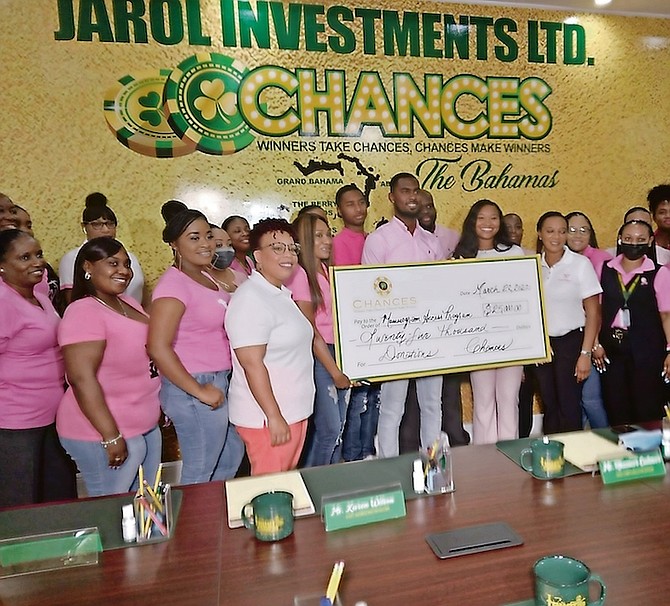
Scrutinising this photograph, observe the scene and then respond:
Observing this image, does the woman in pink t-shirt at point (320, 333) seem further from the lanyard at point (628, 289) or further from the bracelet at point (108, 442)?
the lanyard at point (628, 289)

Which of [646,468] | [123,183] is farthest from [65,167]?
[646,468]

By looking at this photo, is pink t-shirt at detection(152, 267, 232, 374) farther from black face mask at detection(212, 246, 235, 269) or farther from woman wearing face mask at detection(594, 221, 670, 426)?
woman wearing face mask at detection(594, 221, 670, 426)

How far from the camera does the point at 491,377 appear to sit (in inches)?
130

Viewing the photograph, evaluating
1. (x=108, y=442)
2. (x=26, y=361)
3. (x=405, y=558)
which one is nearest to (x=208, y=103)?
(x=26, y=361)

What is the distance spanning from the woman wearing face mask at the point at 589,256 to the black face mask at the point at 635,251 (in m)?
0.09

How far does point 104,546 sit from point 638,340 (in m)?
3.08

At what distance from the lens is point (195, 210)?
2930 mm

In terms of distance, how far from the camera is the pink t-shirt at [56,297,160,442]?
2.24 metres

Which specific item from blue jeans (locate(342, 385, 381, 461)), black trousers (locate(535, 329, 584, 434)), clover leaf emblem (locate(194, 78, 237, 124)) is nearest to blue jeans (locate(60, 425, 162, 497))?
blue jeans (locate(342, 385, 381, 461))

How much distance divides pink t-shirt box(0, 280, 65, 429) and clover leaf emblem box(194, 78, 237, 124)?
1.20 m

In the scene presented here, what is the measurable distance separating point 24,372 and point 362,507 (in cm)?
182

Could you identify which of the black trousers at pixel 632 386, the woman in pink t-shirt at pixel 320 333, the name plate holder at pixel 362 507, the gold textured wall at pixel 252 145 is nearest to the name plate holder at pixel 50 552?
the name plate holder at pixel 362 507

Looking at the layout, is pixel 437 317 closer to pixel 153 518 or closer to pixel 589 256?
pixel 589 256

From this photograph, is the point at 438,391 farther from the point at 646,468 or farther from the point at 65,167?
the point at 65,167
